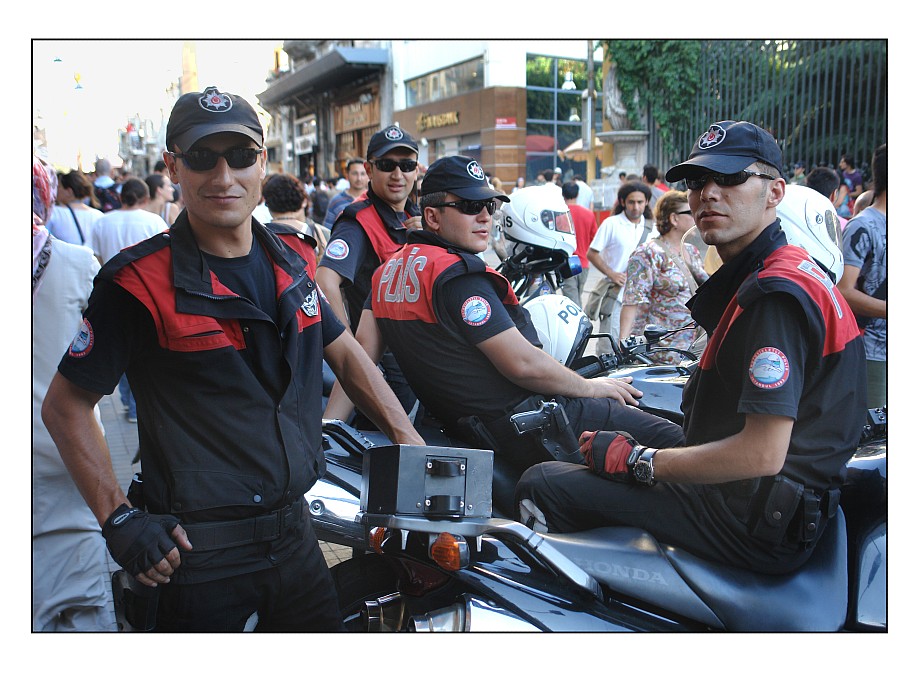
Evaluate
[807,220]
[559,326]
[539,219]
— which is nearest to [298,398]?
[559,326]

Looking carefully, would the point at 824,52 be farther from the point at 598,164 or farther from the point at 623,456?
the point at 623,456

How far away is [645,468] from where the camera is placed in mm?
2291

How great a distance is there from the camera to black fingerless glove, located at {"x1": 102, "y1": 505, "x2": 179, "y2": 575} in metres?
1.86

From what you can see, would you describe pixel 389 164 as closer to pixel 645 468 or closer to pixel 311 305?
pixel 311 305

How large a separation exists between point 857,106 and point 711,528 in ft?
39.0

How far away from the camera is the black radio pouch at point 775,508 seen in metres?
2.09

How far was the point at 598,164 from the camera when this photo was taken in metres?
21.2

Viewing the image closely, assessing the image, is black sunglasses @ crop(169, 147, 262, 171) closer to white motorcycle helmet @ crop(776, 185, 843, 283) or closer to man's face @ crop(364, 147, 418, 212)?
white motorcycle helmet @ crop(776, 185, 843, 283)

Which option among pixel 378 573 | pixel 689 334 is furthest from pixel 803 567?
pixel 689 334

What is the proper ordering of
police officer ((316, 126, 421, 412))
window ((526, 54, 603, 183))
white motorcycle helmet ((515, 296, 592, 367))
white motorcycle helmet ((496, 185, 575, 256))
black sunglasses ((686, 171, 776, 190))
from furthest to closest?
window ((526, 54, 603, 183))
white motorcycle helmet ((496, 185, 575, 256))
police officer ((316, 126, 421, 412))
white motorcycle helmet ((515, 296, 592, 367))
black sunglasses ((686, 171, 776, 190))

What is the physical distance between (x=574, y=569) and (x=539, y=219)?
2536 mm

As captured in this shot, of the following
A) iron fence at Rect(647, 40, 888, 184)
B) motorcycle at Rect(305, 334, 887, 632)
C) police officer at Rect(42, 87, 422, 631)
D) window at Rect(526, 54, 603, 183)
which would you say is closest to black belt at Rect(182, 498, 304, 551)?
police officer at Rect(42, 87, 422, 631)

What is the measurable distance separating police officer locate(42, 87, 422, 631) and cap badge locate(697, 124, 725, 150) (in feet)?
3.83

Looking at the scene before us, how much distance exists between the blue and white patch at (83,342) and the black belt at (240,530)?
0.47 metres
